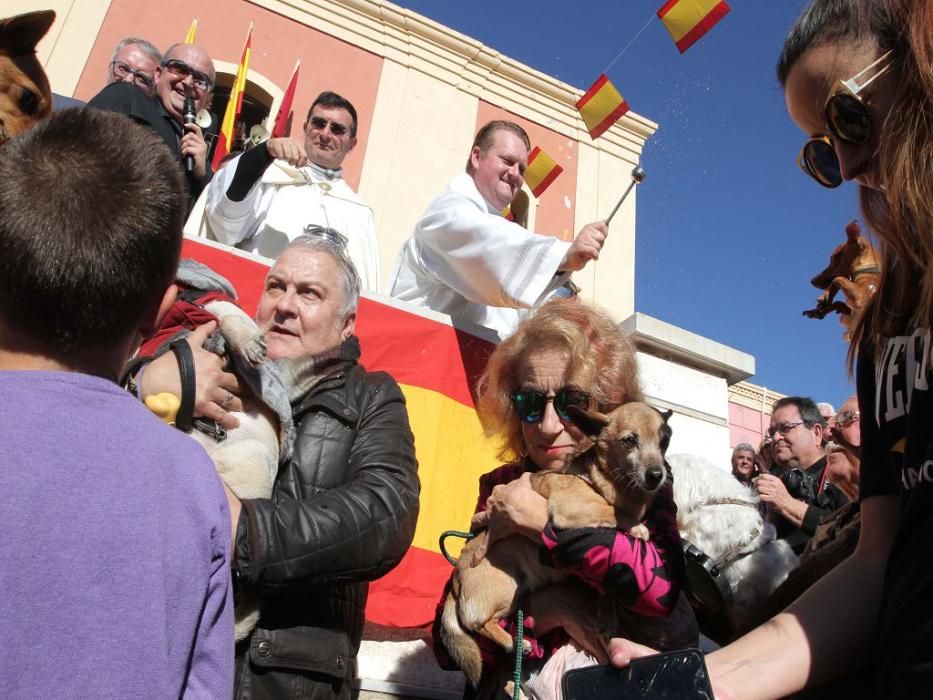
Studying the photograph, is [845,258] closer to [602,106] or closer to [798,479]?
[798,479]

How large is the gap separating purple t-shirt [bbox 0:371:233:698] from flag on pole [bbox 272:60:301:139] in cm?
958

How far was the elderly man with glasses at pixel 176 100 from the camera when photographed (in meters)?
3.63

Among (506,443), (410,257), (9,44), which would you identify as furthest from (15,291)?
(410,257)

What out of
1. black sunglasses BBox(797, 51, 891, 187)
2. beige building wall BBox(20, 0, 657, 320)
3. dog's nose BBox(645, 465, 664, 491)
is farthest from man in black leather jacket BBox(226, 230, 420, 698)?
beige building wall BBox(20, 0, 657, 320)

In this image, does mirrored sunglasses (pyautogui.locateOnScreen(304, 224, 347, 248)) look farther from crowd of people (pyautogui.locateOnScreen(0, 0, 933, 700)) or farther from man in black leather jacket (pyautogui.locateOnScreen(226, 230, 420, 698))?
crowd of people (pyautogui.locateOnScreen(0, 0, 933, 700))

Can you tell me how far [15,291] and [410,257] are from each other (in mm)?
3525

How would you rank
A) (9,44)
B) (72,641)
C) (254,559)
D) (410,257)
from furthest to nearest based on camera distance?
(410,257)
(9,44)
(254,559)
(72,641)

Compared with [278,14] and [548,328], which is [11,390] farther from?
[278,14]

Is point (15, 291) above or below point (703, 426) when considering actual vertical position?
below

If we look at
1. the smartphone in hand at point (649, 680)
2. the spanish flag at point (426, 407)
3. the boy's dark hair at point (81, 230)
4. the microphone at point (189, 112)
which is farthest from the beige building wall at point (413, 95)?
the smartphone in hand at point (649, 680)

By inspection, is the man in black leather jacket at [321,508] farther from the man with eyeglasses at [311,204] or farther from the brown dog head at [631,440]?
the man with eyeglasses at [311,204]

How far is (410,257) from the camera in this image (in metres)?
4.53

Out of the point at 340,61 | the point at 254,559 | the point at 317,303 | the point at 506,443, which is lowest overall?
the point at 254,559

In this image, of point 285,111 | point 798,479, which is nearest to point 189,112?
point 798,479
